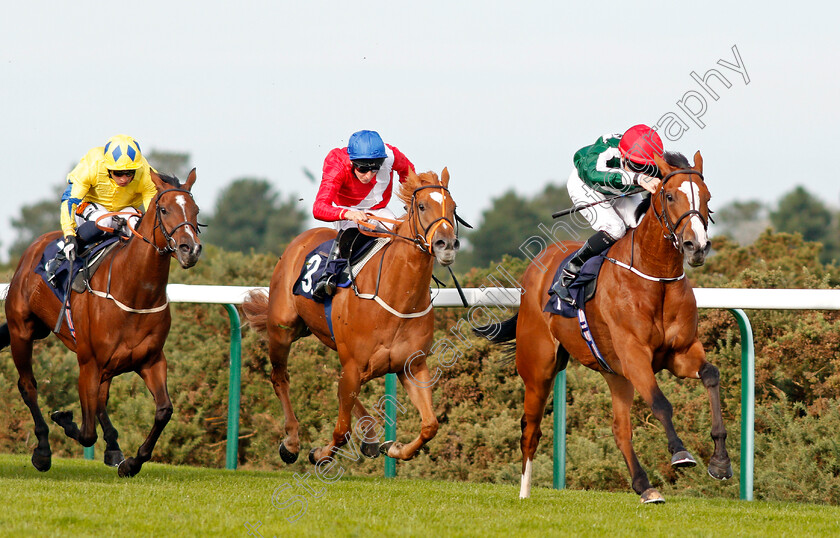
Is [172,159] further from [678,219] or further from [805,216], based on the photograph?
[678,219]

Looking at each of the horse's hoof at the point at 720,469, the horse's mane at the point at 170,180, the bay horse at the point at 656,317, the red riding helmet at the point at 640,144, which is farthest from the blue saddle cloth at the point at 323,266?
the horse's hoof at the point at 720,469

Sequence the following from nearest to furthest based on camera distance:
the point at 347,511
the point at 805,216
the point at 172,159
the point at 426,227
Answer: the point at 347,511 < the point at 426,227 < the point at 805,216 < the point at 172,159

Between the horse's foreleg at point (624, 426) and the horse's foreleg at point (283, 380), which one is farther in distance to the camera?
the horse's foreleg at point (283, 380)

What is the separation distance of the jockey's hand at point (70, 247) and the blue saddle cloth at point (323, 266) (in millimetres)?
1325

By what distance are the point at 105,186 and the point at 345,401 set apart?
6.89ft

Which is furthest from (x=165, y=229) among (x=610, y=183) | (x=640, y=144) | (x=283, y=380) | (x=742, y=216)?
(x=742, y=216)

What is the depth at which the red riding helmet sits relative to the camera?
5430mm

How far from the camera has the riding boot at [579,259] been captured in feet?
18.4

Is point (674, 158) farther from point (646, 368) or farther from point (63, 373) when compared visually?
point (63, 373)

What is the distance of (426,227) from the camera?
542cm

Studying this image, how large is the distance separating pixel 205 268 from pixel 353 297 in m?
6.00

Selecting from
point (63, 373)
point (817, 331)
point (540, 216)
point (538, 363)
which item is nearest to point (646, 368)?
point (538, 363)

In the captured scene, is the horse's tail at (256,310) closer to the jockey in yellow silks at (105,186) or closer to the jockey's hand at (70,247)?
the jockey in yellow silks at (105,186)

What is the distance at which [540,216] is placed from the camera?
2136 inches
